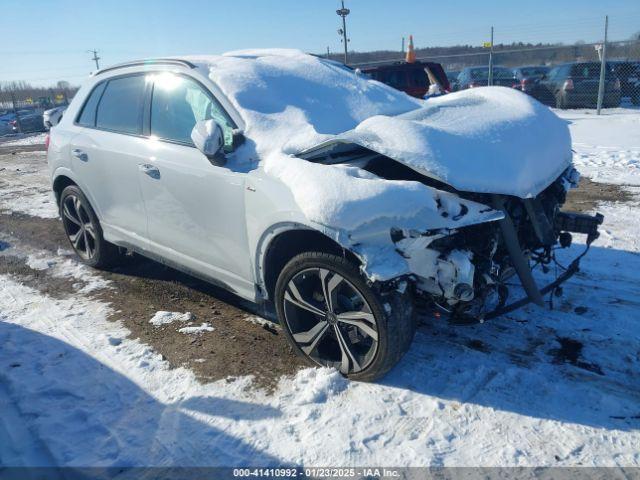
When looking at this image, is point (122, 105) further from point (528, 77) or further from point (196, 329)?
point (528, 77)

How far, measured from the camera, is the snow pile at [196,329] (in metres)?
3.81

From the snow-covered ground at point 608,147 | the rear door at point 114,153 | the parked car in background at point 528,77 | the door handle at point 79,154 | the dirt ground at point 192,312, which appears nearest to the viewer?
the dirt ground at point 192,312

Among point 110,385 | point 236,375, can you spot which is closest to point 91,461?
point 110,385

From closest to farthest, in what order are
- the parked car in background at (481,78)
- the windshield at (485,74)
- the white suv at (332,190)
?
the white suv at (332,190), the parked car in background at (481,78), the windshield at (485,74)

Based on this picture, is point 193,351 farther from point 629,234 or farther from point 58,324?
point 629,234

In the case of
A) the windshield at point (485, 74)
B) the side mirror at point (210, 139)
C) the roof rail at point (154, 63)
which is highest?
the roof rail at point (154, 63)

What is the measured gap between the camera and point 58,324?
4016 millimetres

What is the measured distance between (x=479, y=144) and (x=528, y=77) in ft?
55.0

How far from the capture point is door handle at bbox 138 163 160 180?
3805mm

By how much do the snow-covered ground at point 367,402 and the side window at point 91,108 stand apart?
1919mm

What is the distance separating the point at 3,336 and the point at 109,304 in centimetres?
80

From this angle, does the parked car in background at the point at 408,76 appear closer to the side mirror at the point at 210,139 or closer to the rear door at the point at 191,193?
the rear door at the point at 191,193

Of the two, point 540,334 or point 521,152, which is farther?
point 540,334

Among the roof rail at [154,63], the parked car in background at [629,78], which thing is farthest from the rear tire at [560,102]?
the roof rail at [154,63]
